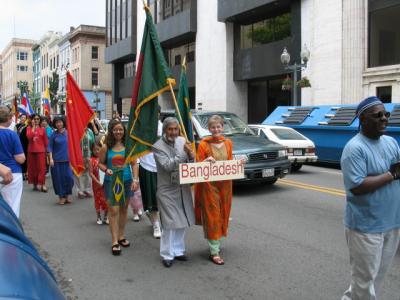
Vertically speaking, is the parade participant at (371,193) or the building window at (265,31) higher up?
the building window at (265,31)

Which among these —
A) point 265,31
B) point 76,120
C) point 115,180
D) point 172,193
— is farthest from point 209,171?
point 265,31

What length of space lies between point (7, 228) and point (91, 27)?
212 ft

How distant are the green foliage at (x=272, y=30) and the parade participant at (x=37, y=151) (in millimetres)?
19823

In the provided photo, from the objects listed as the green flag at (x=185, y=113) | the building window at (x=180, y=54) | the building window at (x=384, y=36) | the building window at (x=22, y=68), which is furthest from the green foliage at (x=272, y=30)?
the building window at (x=22, y=68)

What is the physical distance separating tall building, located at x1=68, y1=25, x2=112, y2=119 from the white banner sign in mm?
57953

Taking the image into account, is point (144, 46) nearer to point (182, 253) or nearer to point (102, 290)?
point (182, 253)

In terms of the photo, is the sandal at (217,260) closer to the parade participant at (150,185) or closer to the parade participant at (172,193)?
the parade participant at (172,193)

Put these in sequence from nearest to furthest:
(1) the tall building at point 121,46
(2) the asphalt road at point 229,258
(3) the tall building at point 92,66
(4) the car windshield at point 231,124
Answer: (2) the asphalt road at point 229,258 < (4) the car windshield at point 231,124 < (1) the tall building at point 121,46 < (3) the tall building at point 92,66

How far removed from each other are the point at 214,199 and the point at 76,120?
4.69 m

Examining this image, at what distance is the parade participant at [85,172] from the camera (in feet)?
32.5

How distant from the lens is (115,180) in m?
5.99

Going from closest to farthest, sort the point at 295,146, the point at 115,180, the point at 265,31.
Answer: the point at 115,180, the point at 295,146, the point at 265,31

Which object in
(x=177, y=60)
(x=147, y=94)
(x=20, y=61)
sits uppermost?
(x=20, y=61)

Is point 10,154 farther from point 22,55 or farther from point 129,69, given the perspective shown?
point 22,55
